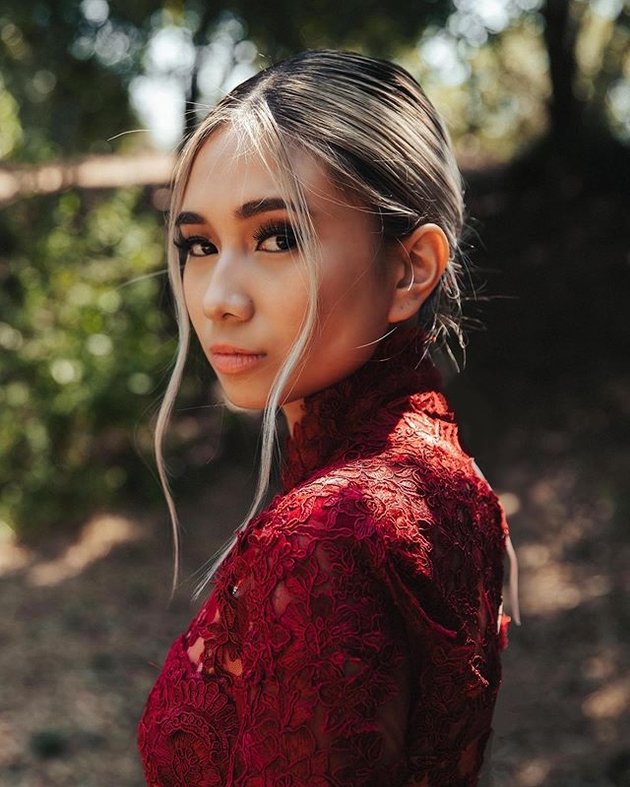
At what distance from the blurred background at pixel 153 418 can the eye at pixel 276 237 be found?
357 centimetres

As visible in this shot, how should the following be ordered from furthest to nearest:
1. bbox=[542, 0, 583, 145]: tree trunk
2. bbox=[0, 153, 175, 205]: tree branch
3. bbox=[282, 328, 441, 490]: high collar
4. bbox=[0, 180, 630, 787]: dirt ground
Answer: bbox=[542, 0, 583, 145]: tree trunk, bbox=[0, 153, 175, 205]: tree branch, bbox=[0, 180, 630, 787]: dirt ground, bbox=[282, 328, 441, 490]: high collar

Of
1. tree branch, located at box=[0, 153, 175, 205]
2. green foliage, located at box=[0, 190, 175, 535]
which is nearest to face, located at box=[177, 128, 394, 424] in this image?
tree branch, located at box=[0, 153, 175, 205]

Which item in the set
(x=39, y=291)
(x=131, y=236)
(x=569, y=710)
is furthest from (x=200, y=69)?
(x=569, y=710)

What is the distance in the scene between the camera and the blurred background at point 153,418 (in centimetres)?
486

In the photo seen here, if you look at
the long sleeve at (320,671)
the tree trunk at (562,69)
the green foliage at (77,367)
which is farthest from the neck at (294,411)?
the tree trunk at (562,69)

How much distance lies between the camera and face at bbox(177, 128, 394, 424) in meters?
1.37

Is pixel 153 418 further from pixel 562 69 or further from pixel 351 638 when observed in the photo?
pixel 351 638

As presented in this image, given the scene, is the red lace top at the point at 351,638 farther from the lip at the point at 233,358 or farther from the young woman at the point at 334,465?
the lip at the point at 233,358

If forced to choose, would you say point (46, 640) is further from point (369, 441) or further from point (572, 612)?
point (369, 441)

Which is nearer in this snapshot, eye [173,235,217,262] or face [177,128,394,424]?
face [177,128,394,424]

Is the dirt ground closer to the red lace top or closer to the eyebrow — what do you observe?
the red lace top

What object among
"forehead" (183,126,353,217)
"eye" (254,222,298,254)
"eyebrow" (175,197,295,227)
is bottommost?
"eye" (254,222,298,254)

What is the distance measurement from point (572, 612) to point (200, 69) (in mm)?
5274

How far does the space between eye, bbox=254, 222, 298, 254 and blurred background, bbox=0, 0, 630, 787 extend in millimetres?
3572
